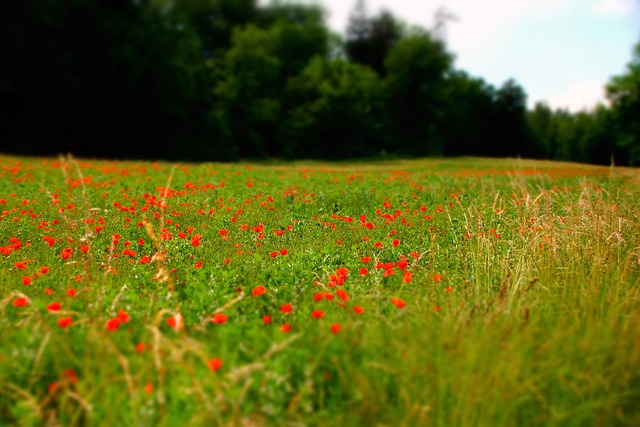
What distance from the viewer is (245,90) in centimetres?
3425

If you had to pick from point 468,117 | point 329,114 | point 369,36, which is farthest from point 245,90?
point 468,117

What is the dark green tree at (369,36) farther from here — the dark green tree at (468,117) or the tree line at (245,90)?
the dark green tree at (468,117)

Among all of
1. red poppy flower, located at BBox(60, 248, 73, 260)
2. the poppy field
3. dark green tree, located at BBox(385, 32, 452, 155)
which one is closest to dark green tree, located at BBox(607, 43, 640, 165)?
dark green tree, located at BBox(385, 32, 452, 155)

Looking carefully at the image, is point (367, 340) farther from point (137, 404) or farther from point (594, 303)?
point (594, 303)

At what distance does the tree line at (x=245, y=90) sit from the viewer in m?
21.7

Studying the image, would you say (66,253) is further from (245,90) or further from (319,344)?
(245,90)

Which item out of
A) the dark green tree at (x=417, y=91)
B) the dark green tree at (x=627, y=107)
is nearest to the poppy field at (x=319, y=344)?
the dark green tree at (x=417, y=91)

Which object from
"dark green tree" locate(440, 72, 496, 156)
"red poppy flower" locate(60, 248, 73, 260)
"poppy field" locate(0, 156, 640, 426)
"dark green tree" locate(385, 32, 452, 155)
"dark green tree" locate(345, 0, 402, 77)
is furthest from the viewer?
"dark green tree" locate(440, 72, 496, 156)

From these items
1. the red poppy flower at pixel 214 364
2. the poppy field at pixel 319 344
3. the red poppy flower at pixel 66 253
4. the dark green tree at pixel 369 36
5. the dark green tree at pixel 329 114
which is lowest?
the poppy field at pixel 319 344

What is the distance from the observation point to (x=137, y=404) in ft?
7.28

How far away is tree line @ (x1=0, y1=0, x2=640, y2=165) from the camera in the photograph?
2166cm

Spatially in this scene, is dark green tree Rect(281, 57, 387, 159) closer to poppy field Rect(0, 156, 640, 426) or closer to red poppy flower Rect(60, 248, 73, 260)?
poppy field Rect(0, 156, 640, 426)

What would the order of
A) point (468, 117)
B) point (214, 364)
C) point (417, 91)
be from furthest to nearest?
point (468, 117) < point (417, 91) < point (214, 364)

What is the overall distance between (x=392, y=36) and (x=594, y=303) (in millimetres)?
49740
